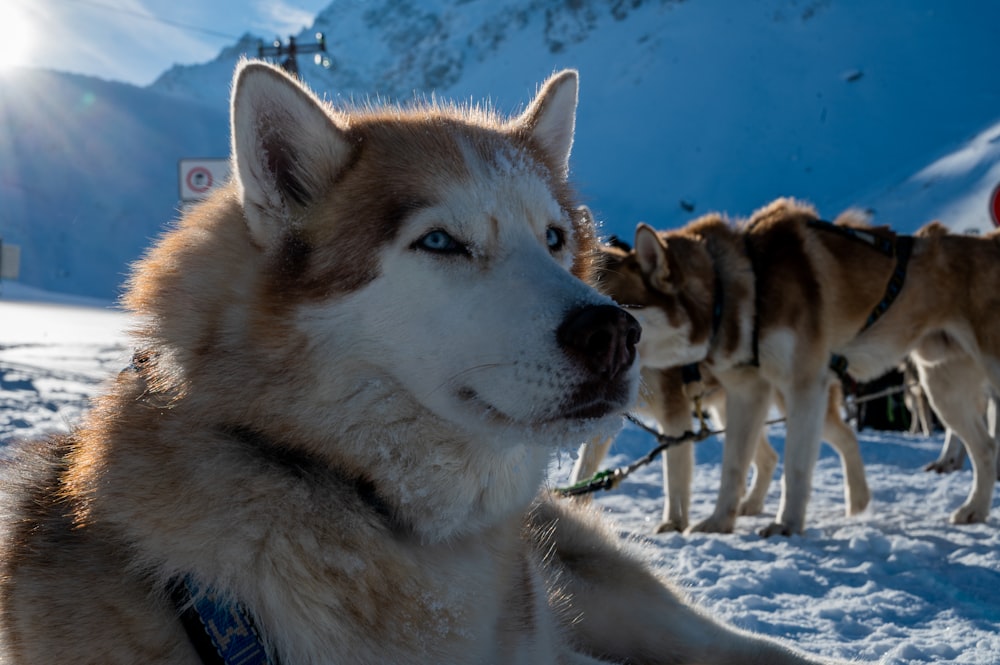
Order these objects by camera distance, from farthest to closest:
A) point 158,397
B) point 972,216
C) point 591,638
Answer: point 972,216, point 591,638, point 158,397

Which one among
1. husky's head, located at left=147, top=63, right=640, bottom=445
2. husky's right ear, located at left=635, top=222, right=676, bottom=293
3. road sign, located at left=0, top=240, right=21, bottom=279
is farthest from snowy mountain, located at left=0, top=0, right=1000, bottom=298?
husky's head, located at left=147, top=63, right=640, bottom=445

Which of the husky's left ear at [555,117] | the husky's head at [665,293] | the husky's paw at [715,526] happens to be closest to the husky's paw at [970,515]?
the husky's paw at [715,526]

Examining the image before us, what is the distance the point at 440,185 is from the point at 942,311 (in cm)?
497

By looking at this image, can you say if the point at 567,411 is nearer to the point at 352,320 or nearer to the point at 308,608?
the point at 352,320

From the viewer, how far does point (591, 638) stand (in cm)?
253

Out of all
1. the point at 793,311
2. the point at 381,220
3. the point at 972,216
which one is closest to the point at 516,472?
the point at 381,220

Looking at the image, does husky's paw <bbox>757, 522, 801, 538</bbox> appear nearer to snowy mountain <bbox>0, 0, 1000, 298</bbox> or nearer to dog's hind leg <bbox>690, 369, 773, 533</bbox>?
dog's hind leg <bbox>690, 369, 773, 533</bbox>

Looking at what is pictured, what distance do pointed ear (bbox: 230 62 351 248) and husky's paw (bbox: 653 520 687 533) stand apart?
4053 mm

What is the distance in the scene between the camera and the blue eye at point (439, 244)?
5.78ft

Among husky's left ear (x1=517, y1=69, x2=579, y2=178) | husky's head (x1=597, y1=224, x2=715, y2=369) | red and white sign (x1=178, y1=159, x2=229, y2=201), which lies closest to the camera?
husky's left ear (x1=517, y1=69, x2=579, y2=178)

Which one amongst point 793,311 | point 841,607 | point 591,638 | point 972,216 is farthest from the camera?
point 972,216

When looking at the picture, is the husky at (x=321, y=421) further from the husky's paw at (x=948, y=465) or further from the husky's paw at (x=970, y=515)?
the husky's paw at (x=948, y=465)

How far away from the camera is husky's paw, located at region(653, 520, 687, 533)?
5.24 meters

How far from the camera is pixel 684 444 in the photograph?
5.52 meters
